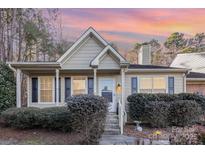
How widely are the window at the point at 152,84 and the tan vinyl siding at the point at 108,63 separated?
207 cm

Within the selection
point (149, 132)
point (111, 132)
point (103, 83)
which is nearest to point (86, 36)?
point (103, 83)

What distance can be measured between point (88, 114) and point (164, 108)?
4.03 m

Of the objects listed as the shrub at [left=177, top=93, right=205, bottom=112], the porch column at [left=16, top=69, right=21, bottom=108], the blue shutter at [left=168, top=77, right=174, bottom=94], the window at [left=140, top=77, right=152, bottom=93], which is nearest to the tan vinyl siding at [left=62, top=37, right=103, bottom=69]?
the porch column at [left=16, top=69, right=21, bottom=108]

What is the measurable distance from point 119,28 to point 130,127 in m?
5.61

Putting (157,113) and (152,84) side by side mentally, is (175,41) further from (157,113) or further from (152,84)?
(157,113)

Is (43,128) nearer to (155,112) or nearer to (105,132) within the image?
(105,132)

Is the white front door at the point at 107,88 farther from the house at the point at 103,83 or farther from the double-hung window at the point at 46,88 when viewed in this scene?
the double-hung window at the point at 46,88

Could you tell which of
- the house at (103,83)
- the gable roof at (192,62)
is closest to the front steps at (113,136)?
the house at (103,83)

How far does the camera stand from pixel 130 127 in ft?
40.2

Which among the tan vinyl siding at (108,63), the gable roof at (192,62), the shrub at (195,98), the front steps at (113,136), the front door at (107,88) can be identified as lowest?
the front steps at (113,136)

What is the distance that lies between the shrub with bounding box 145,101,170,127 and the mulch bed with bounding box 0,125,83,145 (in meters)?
3.33

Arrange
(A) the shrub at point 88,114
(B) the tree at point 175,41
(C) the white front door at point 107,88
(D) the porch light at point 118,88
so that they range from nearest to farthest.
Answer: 1. (A) the shrub at point 88,114
2. (D) the porch light at point 118,88
3. (C) the white front door at point 107,88
4. (B) the tree at point 175,41

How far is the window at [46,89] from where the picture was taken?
13680 millimetres

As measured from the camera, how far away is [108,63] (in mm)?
12367
